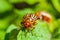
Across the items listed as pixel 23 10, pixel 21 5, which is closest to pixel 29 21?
pixel 23 10

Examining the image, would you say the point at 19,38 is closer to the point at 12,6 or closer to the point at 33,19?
the point at 33,19

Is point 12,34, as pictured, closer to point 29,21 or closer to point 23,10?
point 29,21

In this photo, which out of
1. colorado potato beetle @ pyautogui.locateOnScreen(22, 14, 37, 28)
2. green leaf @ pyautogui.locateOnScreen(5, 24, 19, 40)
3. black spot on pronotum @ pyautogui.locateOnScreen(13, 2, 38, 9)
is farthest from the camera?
black spot on pronotum @ pyautogui.locateOnScreen(13, 2, 38, 9)

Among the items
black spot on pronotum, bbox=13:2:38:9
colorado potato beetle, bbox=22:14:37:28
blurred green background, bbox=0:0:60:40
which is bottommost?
colorado potato beetle, bbox=22:14:37:28

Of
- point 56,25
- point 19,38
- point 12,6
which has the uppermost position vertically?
point 12,6

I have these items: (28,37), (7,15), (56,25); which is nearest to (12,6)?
(7,15)

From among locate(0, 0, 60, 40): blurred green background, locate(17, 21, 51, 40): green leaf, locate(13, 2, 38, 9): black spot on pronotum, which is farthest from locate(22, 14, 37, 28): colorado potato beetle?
locate(13, 2, 38, 9): black spot on pronotum

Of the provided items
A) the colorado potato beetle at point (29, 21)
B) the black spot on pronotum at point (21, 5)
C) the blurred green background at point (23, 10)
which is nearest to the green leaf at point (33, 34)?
the colorado potato beetle at point (29, 21)

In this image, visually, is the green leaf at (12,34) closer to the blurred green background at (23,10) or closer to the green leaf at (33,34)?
the green leaf at (33,34)

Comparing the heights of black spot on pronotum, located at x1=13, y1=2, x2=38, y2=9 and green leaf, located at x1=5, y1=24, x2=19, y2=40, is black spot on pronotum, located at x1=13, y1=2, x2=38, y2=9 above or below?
above

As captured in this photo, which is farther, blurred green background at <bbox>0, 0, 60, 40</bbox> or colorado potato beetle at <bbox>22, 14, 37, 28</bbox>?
blurred green background at <bbox>0, 0, 60, 40</bbox>

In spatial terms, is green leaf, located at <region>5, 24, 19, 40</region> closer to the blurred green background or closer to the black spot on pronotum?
the blurred green background
